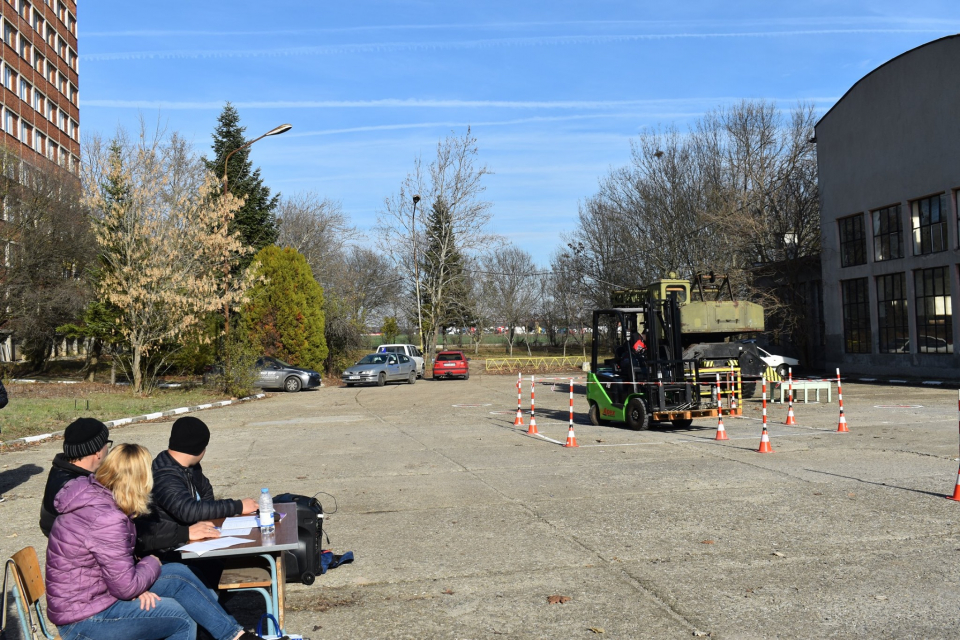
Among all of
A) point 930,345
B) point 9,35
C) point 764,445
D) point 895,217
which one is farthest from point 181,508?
point 9,35

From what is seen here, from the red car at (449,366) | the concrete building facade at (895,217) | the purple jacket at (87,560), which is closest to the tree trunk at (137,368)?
the red car at (449,366)

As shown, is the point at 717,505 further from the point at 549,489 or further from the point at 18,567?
the point at 18,567

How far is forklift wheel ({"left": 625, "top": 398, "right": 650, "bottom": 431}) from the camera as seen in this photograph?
1656 centimetres

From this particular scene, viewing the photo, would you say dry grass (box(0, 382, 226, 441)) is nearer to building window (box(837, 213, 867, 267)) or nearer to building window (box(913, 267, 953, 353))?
building window (box(913, 267, 953, 353))

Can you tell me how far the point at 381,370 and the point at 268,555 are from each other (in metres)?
34.4

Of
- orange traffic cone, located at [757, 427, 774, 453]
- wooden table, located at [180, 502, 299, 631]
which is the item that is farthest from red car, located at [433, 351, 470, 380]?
wooden table, located at [180, 502, 299, 631]

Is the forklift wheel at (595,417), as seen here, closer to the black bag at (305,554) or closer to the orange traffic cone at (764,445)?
the orange traffic cone at (764,445)

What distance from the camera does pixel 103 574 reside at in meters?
4.07

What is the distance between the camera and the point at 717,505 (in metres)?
8.95

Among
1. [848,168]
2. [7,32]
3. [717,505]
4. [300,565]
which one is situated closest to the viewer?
[300,565]

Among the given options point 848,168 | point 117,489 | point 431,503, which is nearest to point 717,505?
point 431,503

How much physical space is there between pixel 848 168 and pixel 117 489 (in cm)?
4052

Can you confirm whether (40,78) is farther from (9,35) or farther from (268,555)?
(268,555)

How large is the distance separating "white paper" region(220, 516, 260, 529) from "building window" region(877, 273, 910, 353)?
36008 mm
